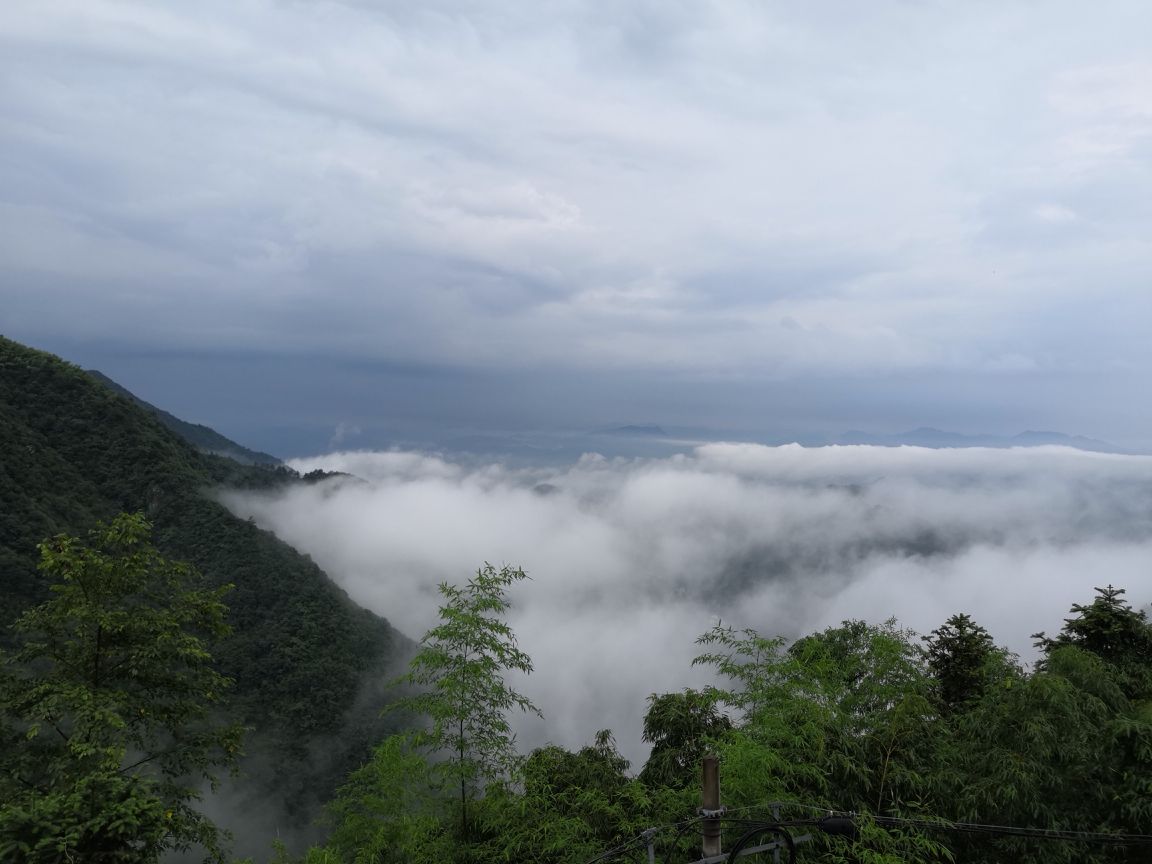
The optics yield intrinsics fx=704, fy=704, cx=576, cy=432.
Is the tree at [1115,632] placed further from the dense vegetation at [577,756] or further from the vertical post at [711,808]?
the vertical post at [711,808]

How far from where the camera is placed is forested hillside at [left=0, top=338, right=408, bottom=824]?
4419 centimetres

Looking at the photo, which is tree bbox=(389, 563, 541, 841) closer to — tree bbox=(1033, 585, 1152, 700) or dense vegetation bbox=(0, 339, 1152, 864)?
dense vegetation bbox=(0, 339, 1152, 864)

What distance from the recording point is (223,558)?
60094 millimetres

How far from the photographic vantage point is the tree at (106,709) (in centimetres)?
689

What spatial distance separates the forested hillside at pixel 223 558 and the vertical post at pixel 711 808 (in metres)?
43.1

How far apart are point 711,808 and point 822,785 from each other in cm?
493

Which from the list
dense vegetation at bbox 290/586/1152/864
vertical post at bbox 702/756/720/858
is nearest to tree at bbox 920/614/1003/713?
dense vegetation at bbox 290/586/1152/864

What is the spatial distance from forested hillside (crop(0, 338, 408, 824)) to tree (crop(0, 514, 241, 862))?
1414 inches

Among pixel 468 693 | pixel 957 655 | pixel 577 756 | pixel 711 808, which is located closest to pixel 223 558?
pixel 577 756

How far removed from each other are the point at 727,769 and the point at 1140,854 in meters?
6.41

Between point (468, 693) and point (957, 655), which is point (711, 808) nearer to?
point (468, 693)

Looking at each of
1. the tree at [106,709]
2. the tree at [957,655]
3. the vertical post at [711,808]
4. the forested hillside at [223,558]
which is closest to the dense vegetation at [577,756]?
the tree at [106,709]

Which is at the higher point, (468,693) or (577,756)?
(468,693)

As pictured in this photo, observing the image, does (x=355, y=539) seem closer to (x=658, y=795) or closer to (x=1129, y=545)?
(x=658, y=795)
